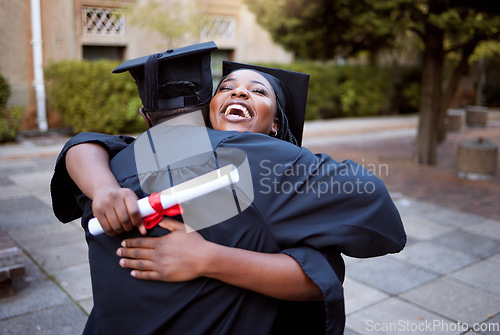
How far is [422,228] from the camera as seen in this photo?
19.3 ft

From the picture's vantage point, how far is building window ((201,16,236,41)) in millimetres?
15653

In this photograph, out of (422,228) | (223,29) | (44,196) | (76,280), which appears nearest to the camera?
(76,280)

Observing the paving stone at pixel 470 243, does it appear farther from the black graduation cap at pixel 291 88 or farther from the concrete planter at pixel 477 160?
the black graduation cap at pixel 291 88

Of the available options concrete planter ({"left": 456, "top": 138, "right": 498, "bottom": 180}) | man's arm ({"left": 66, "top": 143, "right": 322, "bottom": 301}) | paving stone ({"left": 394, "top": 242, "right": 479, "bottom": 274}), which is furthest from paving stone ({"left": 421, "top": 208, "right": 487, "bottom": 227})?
man's arm ({"left": 66, "top": 143, "right": 322, "bottom": 301})

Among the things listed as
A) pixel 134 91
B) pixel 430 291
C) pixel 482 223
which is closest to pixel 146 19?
pixel 134 91

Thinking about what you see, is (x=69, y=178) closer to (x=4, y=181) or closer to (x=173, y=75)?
(x=173, y=75)

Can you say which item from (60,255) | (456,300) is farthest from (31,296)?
(456,300)

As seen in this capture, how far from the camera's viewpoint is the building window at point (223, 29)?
51.4 feet

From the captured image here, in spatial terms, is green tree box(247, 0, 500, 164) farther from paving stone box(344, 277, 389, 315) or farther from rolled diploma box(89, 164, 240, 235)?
rolled diploma box(89, 164, 240, 235)

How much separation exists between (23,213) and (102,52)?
8.72 meters

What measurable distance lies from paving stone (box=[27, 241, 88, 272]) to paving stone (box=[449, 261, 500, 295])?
347cm

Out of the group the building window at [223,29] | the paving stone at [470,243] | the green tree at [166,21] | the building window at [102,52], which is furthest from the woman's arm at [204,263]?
the building window at [223,29]

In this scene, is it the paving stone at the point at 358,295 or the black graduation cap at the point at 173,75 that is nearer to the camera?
the black graduation cap at the point at 173,75

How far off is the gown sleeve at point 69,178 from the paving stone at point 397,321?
8.00ft
